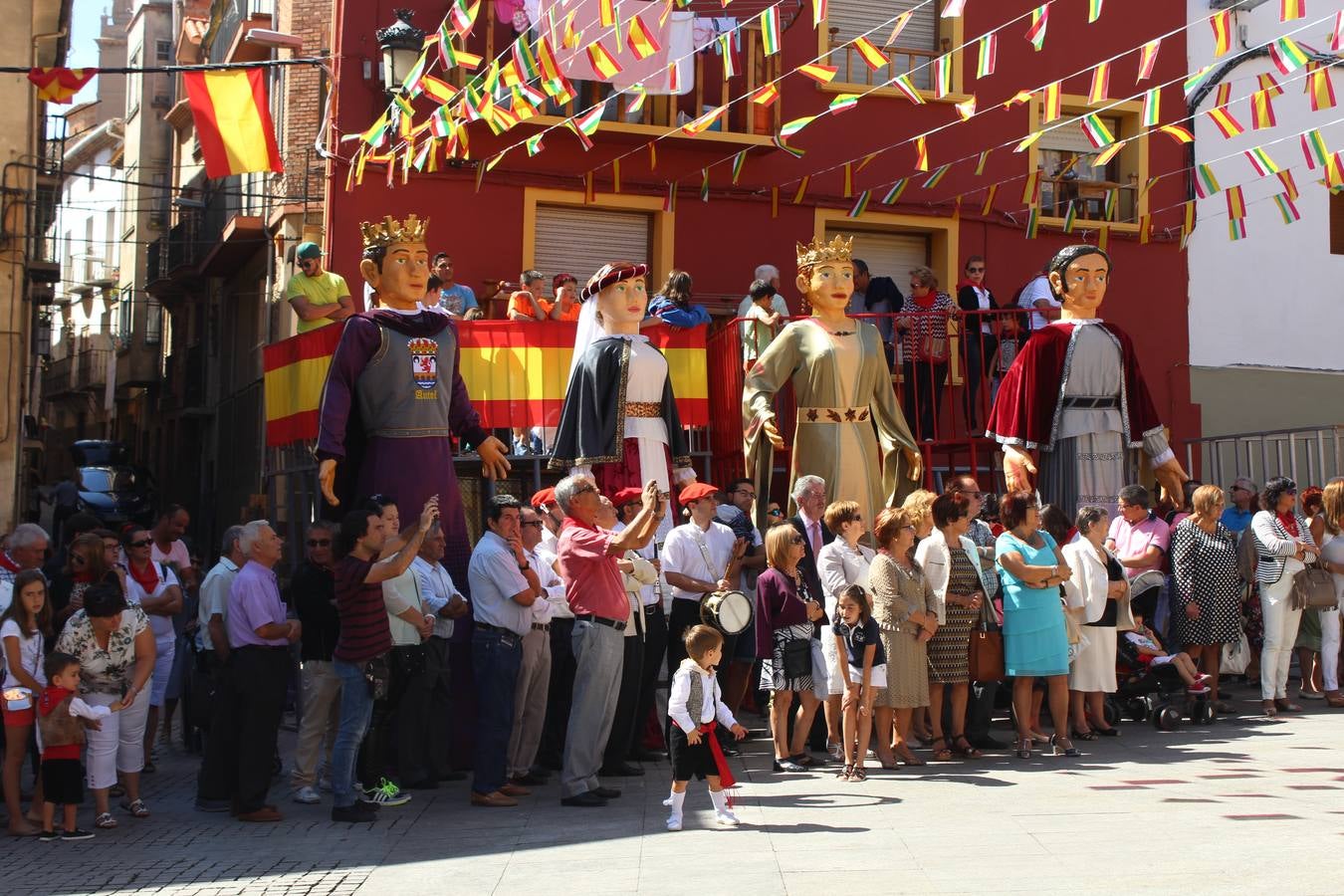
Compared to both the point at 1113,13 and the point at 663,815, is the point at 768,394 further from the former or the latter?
the point at 1113,13

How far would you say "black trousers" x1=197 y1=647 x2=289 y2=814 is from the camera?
8211mm

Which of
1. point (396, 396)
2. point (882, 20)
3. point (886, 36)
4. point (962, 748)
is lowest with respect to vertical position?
point (962, 748)

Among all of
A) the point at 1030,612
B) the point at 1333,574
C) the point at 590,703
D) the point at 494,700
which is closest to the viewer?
the point at 590,703

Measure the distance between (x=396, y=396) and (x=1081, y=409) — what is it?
14.5 feet

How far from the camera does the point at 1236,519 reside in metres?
11.8

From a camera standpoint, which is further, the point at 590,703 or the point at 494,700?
the point at 494,700

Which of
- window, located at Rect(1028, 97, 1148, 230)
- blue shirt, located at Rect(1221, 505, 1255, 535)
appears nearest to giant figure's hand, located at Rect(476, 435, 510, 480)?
blue shirt, located at Rect(1221, 505, 1255, 535)

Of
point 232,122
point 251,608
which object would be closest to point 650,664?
point 251,608

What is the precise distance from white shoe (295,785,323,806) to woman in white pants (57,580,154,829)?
2.50 ft

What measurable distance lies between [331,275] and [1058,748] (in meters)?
7.18

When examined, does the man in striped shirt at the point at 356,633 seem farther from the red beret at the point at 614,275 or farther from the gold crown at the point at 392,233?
the red beret at the point at 614,275

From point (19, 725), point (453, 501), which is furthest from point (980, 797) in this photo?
point (19, 725)

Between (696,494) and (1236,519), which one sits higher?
(696,494)

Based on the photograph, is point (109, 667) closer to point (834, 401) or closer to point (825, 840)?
point (825, 840)
